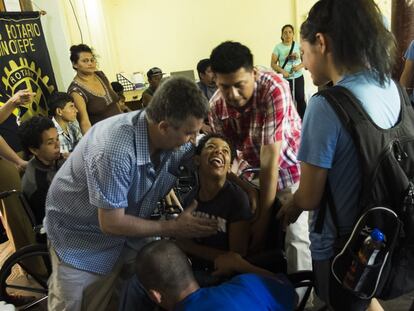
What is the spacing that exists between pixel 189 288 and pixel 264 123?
72cm

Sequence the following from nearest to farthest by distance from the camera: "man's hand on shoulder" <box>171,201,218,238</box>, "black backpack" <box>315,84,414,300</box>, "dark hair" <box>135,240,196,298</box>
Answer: "black backpack" <box>315,84,414,300</box>
"dark hair" <box>135,240,196,298</box>
"man's hand on shoulder" <box>171,201,218,238</box>

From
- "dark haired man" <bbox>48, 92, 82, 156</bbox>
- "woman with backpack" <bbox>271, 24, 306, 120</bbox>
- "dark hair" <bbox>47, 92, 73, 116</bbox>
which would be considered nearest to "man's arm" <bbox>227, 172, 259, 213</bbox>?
"dark haired man" <bbox>48, 92, 82, 156</bbox>

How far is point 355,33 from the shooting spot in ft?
2.86

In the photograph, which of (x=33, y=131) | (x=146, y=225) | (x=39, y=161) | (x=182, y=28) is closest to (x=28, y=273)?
(x=39, y=161)

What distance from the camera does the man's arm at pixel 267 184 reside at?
1.38m

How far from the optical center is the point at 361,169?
0.90 metres

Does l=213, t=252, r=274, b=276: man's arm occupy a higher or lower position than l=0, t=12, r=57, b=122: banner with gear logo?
lower

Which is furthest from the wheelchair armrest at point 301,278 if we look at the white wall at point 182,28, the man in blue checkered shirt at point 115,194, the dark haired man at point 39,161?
the white wall at point 182,28

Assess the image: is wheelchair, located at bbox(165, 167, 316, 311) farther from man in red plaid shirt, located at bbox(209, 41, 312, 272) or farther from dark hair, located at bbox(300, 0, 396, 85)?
dark hair, located at bbox(300, 0, 396, 85)

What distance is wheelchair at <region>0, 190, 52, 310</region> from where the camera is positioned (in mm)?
1861

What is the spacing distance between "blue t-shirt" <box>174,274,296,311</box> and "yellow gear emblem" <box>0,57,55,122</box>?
217 cm

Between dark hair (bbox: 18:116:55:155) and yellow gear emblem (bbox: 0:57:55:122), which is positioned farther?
yellow gear emblem (bbox: 0:57:55:122)

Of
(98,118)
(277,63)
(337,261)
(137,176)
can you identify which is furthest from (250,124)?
(277,63)

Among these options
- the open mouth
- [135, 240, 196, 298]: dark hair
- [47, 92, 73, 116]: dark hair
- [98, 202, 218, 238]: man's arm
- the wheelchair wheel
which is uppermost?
[47, 92, 73, 116]: dark hair
